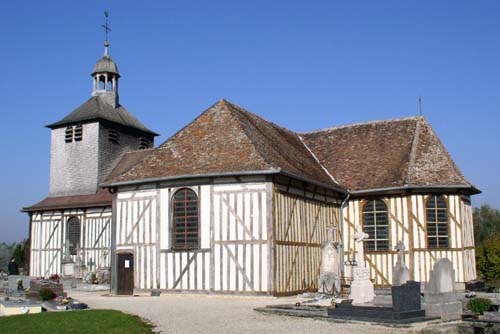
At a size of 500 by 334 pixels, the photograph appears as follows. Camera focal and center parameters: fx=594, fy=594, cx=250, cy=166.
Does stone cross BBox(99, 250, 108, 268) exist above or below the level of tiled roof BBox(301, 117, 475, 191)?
below

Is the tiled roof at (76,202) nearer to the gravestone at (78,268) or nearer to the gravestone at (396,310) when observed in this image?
the gravestone at (78,268)

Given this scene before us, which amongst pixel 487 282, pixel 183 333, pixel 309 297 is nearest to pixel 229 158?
pixel 309 297

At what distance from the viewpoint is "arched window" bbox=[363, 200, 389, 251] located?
2316 cm

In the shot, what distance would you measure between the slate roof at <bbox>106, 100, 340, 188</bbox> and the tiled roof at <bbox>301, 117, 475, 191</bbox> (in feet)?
5.52

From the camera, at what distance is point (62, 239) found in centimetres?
2912

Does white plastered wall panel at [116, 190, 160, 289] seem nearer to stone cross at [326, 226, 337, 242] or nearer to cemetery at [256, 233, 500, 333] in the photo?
stone cross at [326, 226, 337, 242]

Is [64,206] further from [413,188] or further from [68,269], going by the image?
[413,188]

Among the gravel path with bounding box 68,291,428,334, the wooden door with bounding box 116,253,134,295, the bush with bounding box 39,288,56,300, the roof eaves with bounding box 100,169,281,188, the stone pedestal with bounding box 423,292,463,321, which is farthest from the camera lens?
the wooden door with bounding box 116,253,134,295

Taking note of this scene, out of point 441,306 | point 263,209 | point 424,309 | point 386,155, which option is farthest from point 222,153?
point 441,306

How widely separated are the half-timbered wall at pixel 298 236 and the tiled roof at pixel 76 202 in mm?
10677

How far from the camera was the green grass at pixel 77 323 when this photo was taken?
37.2 ft

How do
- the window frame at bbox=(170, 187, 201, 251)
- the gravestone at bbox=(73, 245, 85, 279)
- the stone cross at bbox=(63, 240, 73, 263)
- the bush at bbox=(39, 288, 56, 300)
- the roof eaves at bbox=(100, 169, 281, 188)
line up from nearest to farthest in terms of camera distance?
the bush at bbox=(39, 288, 56, 300), the roof eaves at bbox=(100, 169, 281, 188), the window frame at bbox=(170, 187, 201, 251), the gravestone at bbox=(73, 245, 85, 279), the stone cross at bbox=(63, 240, 73, 263)

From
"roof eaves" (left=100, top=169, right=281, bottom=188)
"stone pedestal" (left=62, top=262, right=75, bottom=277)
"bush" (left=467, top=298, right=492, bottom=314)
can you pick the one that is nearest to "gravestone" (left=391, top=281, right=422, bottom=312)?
"bush" (left=467, top=298, right=492, bottom=314)

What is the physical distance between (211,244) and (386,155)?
370 inches
